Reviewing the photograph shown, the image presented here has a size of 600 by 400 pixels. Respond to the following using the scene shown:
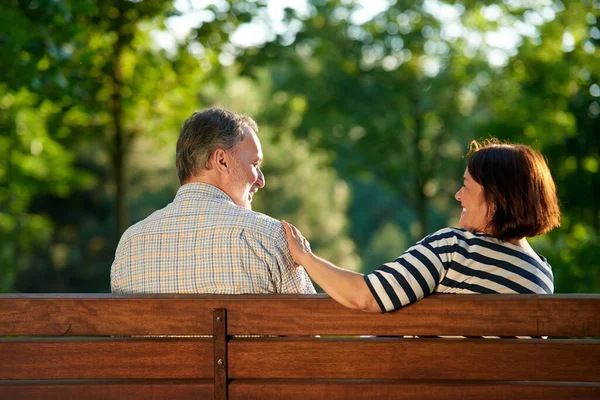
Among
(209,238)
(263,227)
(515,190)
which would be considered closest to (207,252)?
(209,238)

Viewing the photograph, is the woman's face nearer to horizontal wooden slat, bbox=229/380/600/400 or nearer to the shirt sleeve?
the shirt sleeve

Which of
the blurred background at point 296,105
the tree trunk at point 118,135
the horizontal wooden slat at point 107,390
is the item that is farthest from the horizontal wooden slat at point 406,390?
the tree trunk at point 118,135

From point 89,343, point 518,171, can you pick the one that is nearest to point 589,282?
point 518,171

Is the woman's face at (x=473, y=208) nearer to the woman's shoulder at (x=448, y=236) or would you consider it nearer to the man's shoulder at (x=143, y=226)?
the woman's shoulder at (x=448, y=236)

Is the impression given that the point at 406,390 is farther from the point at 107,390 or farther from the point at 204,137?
the point at 204,137

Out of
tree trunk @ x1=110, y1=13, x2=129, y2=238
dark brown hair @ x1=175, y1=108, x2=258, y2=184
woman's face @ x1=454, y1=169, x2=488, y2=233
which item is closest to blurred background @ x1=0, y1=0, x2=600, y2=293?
tree trunk @ x1=110, y1=13, x2=129, y2=238

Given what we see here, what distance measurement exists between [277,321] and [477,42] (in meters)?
18.8

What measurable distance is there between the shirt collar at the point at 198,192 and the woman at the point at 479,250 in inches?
17.1

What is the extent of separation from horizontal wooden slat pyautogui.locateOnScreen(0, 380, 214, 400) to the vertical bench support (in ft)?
0.10

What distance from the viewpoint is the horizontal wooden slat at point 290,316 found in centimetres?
258

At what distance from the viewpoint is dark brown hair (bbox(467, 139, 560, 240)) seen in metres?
2.86

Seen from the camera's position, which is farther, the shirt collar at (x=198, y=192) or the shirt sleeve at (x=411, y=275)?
the shirt collar at (x=198, y=192)

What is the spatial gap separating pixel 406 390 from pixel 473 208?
68 cm

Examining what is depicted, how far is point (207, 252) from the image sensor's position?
121 inches
